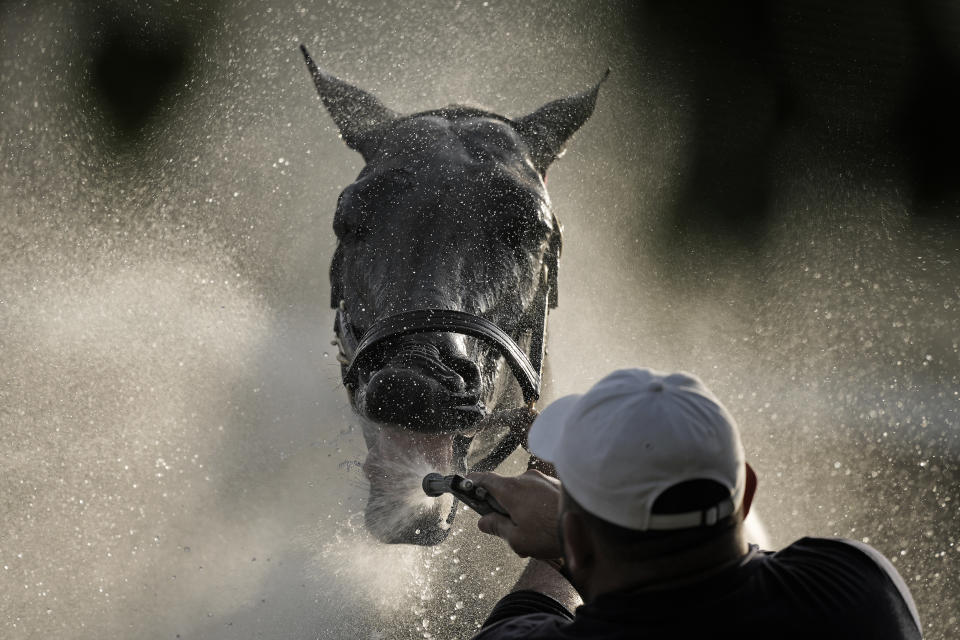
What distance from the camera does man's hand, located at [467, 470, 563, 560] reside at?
1785 millimetres

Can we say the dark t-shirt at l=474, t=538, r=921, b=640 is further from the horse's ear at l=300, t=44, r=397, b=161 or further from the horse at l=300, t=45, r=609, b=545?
the horse's ear at l=300, t=44, r=397, b=161

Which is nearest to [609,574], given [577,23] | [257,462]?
[257,462]

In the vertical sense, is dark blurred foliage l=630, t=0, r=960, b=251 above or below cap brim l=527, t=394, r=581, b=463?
below

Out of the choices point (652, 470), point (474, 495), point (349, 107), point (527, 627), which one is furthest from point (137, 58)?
point (652, 470)

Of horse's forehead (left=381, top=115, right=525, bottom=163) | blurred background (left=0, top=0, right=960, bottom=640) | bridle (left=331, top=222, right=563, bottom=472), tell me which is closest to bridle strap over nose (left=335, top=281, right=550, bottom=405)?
bridle (left=331, top=222, right=563, bottom=472)

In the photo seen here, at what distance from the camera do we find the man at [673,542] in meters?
1.26

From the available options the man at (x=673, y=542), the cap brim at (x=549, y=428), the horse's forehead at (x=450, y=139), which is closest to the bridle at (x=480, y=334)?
the horse's forehead at (x=450, y=139)

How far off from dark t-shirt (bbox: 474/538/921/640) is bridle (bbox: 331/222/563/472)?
3.48 ft

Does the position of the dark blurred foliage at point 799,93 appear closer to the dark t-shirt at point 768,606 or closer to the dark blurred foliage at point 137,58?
the dark blurred foliage at point 137,58

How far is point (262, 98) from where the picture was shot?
18.5 feet

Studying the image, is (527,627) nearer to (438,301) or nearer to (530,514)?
(530,514)

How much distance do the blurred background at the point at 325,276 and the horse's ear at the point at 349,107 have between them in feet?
4.15

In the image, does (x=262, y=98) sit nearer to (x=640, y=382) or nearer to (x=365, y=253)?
(x=365, y=253)

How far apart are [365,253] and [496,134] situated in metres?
0.85
